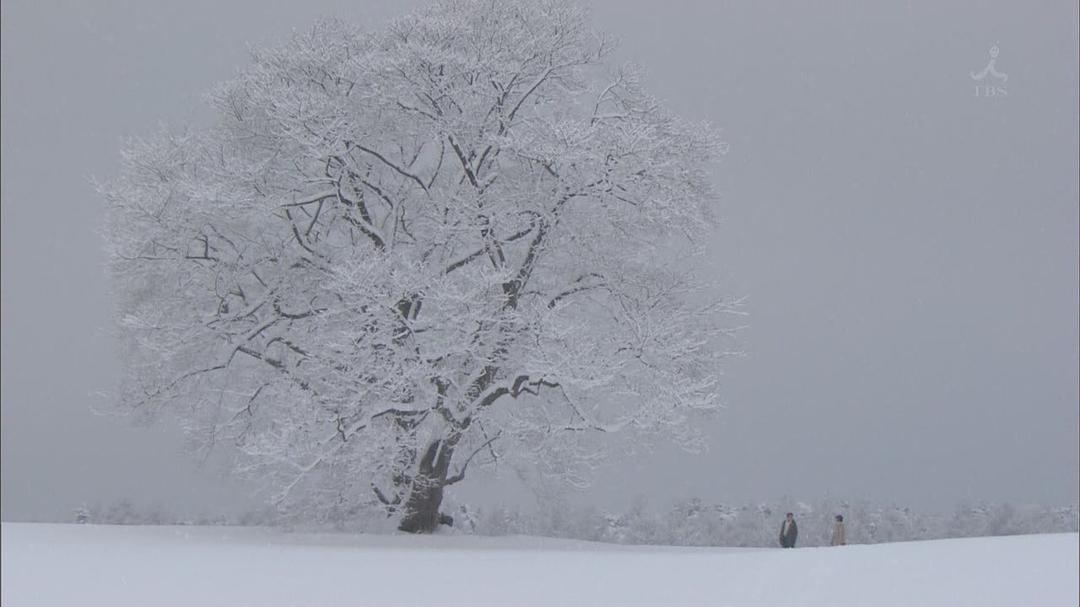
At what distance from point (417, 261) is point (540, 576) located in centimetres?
801

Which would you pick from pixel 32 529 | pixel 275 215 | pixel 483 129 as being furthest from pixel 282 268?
pixel 32 529

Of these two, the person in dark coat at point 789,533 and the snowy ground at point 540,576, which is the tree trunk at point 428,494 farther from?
the person in dark coat at point 789,533

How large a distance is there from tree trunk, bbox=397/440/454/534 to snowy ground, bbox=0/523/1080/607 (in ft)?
15.8

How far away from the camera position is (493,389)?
17.5 m

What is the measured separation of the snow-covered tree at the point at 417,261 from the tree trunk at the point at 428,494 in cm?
4

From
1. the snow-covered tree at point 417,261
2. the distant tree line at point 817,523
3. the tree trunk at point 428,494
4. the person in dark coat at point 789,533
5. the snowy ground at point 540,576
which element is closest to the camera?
the snowy ground at point 540,576

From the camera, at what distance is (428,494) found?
19156 mm

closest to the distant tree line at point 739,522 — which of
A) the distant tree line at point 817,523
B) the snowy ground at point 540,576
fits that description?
the distant tree line at point 817,523

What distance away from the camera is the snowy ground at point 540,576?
862 centimetres

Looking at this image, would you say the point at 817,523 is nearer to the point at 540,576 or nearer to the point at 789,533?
the point at 789,533

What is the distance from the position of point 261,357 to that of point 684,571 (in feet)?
35.7

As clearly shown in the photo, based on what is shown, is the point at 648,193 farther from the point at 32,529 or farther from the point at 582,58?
the point at 32,529

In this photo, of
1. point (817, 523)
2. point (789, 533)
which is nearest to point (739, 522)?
point (817, 523)

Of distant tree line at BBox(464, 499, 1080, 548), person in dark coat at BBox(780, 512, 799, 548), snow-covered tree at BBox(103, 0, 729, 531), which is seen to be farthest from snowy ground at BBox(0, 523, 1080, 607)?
distant tree line at BBox(464, 499, 1080, 548)
